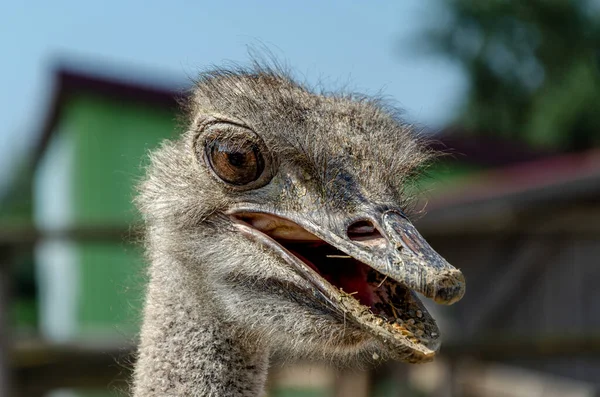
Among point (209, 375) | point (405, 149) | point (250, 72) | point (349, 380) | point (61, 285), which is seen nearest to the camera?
point (209, 375)

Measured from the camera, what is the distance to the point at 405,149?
2.31 metres

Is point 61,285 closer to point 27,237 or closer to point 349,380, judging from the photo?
point 349,380

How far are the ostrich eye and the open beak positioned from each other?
8 centimetres

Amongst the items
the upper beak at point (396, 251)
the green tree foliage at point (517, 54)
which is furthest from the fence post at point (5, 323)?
the green tree foliage at point (517, 54)

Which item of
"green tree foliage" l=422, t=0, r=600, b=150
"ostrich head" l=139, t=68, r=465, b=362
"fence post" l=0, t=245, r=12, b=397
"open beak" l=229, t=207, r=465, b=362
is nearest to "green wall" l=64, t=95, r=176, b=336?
"fence post" l=0, t=245, r=12, b=397

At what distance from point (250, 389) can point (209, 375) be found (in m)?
0.11

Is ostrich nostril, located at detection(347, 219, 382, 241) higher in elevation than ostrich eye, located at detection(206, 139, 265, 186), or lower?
lower

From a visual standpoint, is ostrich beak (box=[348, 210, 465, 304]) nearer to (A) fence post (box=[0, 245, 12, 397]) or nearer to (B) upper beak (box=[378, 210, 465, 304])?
A: (B) upper beak (box=[378, 210, 465, 304])

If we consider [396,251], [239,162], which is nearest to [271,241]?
[239,162]

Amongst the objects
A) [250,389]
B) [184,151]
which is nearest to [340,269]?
[250,389]

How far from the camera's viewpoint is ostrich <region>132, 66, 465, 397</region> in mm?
1932

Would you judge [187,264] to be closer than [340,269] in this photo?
No

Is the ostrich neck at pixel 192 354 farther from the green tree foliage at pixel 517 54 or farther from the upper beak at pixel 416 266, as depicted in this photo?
the green tree foliage at pixel 517 54

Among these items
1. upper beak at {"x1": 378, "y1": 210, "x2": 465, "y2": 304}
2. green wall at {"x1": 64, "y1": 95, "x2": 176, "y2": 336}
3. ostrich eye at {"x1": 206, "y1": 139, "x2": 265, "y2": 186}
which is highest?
green wall at {"x1": 64, "y1": 95, "x2": 176, "y2": 336}
